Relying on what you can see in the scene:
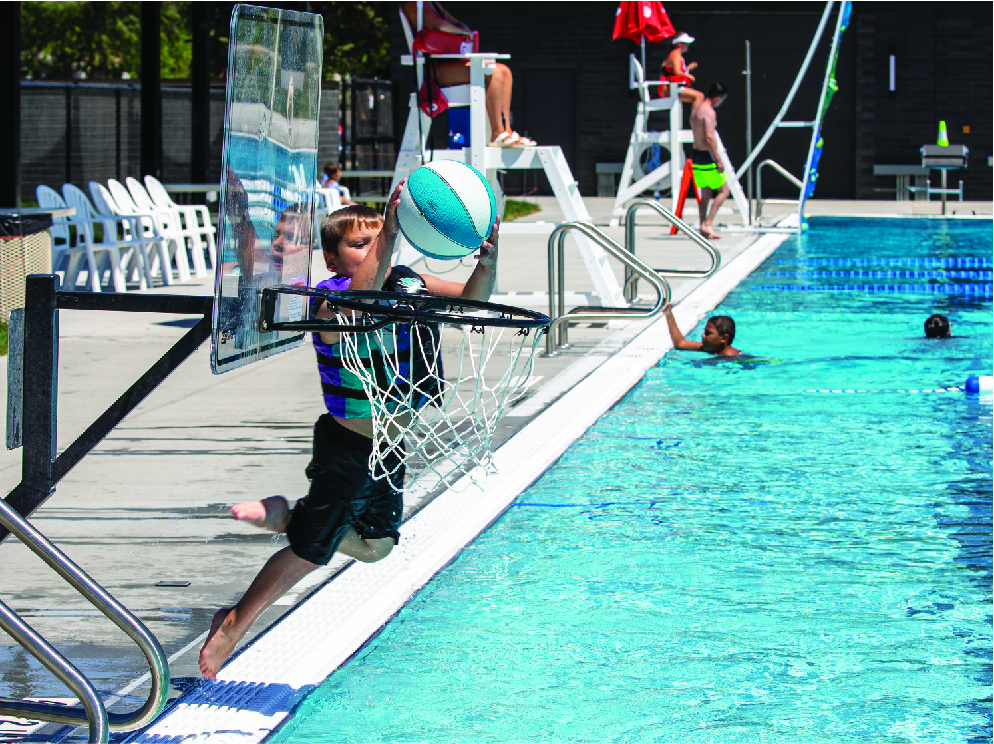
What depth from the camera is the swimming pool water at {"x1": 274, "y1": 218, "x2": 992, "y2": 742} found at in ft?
13.1

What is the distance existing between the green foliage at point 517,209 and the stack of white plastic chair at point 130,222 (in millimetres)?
11206

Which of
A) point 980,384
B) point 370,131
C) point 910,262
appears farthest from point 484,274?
point 370,131

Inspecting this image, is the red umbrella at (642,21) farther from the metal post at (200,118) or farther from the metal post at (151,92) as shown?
the metal post at (151,92)

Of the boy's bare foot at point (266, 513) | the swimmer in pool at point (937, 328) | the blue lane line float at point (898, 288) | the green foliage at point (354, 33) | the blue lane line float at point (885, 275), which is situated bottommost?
the boy's bare foot at point (266, 513)

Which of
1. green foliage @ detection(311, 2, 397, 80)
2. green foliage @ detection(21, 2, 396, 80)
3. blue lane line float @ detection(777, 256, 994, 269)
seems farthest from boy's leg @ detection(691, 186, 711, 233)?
green foliage @ detection(21, 2, 396, 80)

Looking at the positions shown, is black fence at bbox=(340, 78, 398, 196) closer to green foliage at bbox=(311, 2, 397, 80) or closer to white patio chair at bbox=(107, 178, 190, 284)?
white patio chair at bbox=(107, 178, 190, 284)

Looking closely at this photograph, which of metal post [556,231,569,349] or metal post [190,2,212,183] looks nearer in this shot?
metal post [556,231,569,349]

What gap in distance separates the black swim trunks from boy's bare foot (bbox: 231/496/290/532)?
0.10ft

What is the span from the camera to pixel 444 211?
3805mm

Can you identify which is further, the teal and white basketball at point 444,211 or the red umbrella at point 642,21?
the red umbrella at point 642,21

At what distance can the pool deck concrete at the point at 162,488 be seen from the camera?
4301mm

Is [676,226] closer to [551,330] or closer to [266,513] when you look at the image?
[551,330]

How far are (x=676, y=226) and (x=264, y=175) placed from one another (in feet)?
28.3

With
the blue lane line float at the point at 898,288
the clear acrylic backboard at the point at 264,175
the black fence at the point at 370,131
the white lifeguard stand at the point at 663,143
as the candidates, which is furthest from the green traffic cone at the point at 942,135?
the clear acrylic backboard at the point at 264,175
